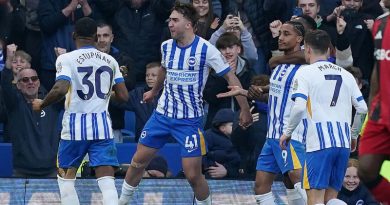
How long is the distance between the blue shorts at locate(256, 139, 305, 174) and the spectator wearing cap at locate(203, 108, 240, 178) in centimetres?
219

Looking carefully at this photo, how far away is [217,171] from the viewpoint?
1625cm

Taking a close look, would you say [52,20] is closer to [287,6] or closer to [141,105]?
[141,105]

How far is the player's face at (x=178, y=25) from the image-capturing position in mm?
14297

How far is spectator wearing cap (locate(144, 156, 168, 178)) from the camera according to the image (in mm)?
16031

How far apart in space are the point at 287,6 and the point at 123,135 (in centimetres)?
297

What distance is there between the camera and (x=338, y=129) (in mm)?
13086

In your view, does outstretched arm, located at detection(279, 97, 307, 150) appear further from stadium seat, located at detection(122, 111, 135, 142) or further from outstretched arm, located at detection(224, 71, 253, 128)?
stadium seat, located at detection(122, 111, 135, 142)

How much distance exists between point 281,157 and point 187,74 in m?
1.39

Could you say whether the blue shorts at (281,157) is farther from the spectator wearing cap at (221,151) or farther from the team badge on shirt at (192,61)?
the spectator wearing cap at (221,151)

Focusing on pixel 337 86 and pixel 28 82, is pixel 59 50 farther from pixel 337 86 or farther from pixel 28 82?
pixel 337 86

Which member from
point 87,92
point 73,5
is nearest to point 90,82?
point 87,92

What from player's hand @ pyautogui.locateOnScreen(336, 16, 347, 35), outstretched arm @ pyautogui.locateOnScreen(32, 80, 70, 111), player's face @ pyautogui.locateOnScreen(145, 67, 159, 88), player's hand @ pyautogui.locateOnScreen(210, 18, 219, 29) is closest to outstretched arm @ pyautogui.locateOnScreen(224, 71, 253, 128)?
outstretched arm @ pyautogui.locateOnScreen(32, 80, 70, 111)

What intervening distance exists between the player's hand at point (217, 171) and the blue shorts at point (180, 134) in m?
1.92

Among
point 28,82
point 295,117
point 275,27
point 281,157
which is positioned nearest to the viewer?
point 295,117
